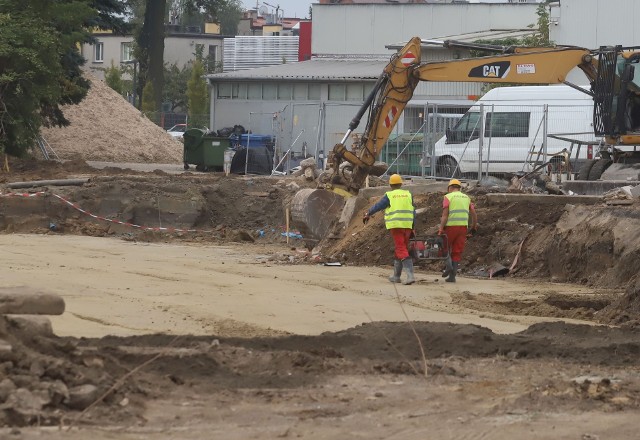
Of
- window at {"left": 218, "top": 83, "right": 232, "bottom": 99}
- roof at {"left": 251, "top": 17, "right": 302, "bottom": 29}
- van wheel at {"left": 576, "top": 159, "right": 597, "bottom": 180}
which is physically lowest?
window at {"left": 218, "top": 83, "right": 232, "bottom": 99}

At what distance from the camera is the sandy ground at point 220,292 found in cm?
1252

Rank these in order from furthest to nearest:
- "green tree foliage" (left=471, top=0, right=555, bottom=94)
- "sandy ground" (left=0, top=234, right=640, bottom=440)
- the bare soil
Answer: "green tree foliage" (left=471, top=0, right=555, bottom=94) < the bare soil < "sandy ground" (left=0, top=234, right=640, bottom=440)

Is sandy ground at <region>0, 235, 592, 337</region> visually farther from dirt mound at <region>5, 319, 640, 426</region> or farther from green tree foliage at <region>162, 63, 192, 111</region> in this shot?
green tree foliage at <region>162, 63, 192, 111</region>

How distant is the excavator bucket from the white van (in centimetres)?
673

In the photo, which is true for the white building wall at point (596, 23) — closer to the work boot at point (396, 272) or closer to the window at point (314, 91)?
the window at point (314, 91)

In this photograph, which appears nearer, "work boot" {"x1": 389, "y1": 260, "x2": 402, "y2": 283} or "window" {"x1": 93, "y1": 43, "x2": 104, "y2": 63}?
"work boot" {"x1": 389, "y1": 260, "x2": 402, "y2": 283}

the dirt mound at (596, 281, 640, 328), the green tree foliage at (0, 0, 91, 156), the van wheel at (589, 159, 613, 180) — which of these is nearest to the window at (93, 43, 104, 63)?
the green tree foliage at (0, 0, 91, 156)

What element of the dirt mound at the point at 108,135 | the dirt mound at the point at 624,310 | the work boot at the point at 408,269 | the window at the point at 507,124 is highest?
the window at the point at 507,124

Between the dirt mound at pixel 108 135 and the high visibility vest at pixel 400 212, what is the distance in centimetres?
2645

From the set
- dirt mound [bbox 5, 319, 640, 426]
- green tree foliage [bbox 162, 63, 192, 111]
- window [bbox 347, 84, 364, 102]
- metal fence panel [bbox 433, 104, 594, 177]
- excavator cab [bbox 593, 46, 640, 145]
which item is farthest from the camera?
green tree foliage [bbox 162, 63, 192, 111]

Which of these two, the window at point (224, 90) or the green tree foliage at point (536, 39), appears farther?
the window at point (224, 90)

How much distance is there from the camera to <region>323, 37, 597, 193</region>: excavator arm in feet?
73.9

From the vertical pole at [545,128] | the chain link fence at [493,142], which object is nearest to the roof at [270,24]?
the chain link fence at [493,142]

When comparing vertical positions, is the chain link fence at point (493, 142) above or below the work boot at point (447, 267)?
above
